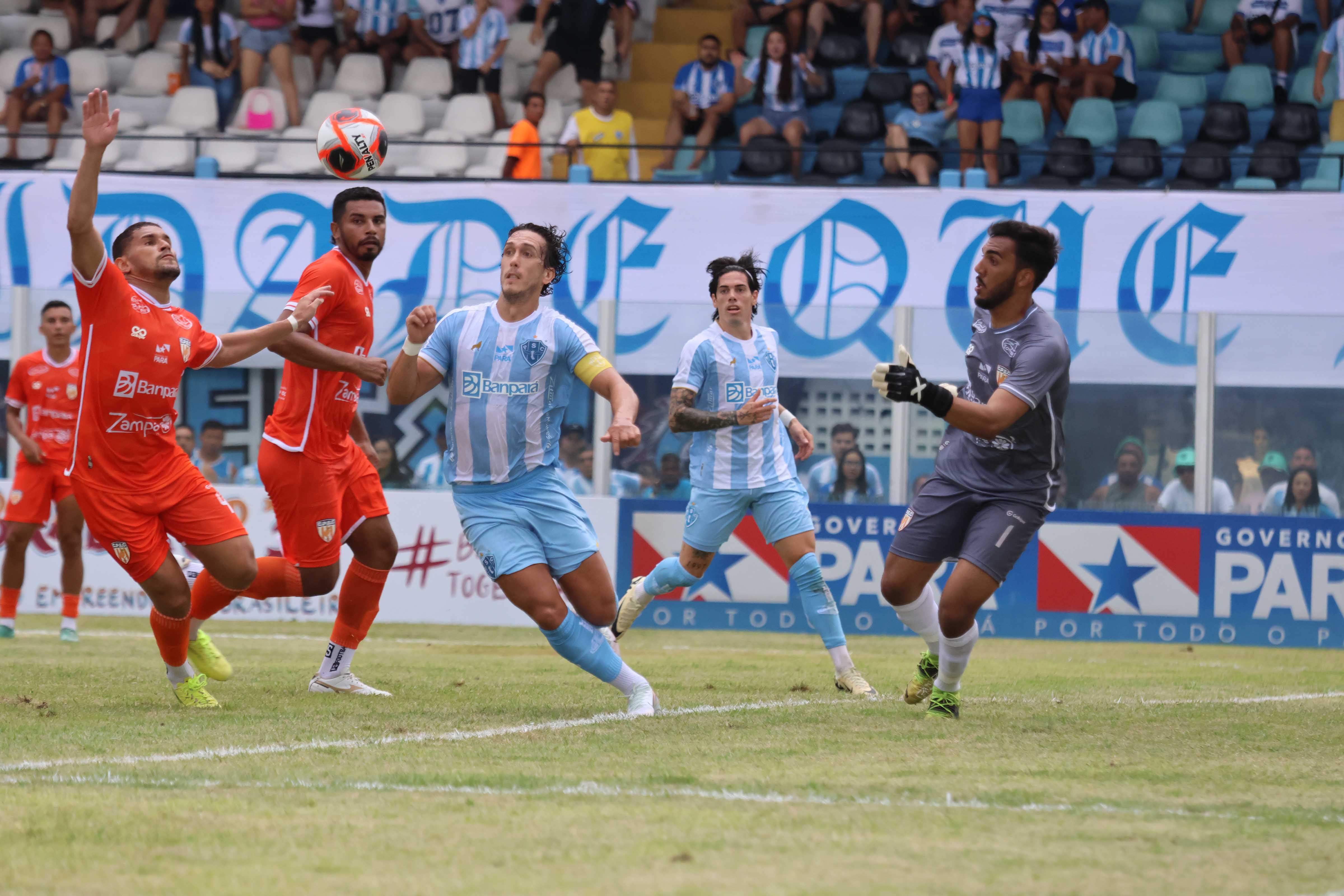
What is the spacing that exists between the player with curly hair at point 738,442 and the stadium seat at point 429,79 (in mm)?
10615

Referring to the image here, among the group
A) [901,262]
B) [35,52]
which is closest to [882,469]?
[901,262]

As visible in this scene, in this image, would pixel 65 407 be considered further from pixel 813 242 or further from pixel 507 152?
pixel 813 242

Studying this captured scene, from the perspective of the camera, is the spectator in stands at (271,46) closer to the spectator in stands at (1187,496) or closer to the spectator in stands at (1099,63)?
the spectator in stands at (1099,63)

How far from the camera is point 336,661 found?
7.79 metres

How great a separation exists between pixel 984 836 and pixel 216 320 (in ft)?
37.2

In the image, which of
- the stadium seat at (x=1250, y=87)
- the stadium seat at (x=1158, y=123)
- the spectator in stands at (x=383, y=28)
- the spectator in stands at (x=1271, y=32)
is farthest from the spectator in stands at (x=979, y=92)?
the spectator in stands at (x=383, y=28)

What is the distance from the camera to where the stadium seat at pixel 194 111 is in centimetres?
1812

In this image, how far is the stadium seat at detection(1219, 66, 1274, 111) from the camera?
17.5 m

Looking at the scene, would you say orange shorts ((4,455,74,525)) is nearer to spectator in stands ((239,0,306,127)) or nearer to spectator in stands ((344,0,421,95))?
spectator in stands ((239,0,306,127))

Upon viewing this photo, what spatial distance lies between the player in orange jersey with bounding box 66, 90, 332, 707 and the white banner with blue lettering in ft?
21.8

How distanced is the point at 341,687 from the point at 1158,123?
1298 cm

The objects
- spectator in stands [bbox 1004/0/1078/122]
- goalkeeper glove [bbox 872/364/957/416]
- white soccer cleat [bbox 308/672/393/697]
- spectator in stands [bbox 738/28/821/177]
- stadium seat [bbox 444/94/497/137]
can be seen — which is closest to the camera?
goalkeeper glove [bbox 872/364/957/416]

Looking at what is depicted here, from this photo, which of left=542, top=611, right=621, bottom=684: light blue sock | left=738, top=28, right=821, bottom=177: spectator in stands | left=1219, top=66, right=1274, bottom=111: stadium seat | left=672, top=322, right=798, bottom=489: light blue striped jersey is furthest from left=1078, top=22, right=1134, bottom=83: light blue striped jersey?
left=542, top=611, right=621, bottom=684: light blue sock

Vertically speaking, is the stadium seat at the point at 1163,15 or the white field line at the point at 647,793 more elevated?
the stadium seat at the point at 1163,15
